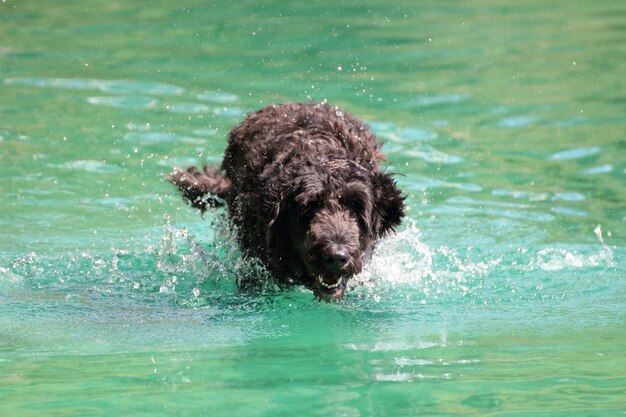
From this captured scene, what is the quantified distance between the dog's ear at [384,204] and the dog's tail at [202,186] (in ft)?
7.00

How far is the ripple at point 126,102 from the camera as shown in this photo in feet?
47.0

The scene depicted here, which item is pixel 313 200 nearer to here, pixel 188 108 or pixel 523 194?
pixel 523 194

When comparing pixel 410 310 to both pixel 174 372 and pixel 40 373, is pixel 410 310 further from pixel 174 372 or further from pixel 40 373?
pixel 40 373

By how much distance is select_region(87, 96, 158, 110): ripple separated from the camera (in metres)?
14.3

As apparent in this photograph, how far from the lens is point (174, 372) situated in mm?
6355

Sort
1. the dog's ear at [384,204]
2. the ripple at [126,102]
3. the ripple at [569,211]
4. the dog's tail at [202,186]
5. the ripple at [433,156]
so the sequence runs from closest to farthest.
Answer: the dog's ear at [384,204]
the dog's tail at [202,186]
the ripple at [569,211]
the ripple at [433,156]
the ripple at [126,102]

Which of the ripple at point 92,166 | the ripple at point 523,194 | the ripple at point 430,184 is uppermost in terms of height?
the ripple at point 92,166

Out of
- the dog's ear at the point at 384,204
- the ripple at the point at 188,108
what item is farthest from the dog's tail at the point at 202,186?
the ripple at the point at 188,108

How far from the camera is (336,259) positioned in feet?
24.2

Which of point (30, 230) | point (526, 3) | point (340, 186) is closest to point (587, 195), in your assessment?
point (340, 186)

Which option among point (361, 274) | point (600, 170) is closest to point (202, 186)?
point (361, 274)

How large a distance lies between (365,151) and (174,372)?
2968 millimetres

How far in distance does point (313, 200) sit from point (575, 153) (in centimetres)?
650

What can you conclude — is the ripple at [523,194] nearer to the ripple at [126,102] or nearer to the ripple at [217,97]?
the ripple at [217,97]
